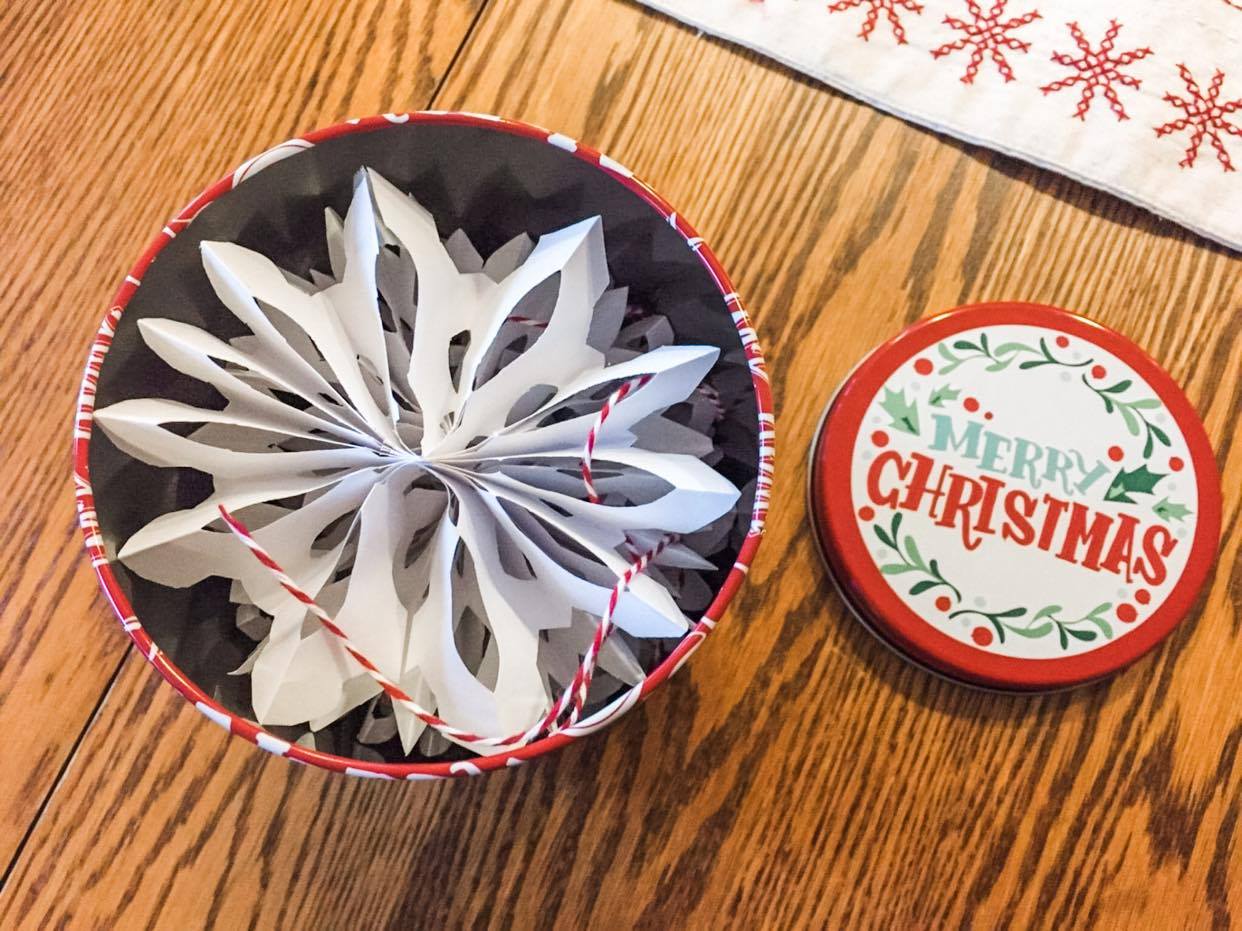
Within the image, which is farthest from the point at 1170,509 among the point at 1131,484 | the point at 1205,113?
the point at 1205,113

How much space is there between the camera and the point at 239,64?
1.18 feet

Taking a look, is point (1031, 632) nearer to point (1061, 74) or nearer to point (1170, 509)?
point (1170, 509)

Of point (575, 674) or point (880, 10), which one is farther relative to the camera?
point (880, 10)

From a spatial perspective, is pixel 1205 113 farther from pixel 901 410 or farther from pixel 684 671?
pixel 684 671

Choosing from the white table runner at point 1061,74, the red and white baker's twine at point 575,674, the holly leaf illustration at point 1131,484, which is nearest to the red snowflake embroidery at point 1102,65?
the white table runner at point 1061,74

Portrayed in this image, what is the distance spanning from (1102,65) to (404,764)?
36 centimetres

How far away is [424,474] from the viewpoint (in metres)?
0.26

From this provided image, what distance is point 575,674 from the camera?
0.24 m

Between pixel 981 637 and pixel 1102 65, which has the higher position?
pixel 1102 65

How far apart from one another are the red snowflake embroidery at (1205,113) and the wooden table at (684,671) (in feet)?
0.13

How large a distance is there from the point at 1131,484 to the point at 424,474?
247 mm

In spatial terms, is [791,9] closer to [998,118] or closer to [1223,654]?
[998,118]

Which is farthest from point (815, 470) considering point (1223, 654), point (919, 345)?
point (1223, 654)

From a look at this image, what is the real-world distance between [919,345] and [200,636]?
9.7 inches
